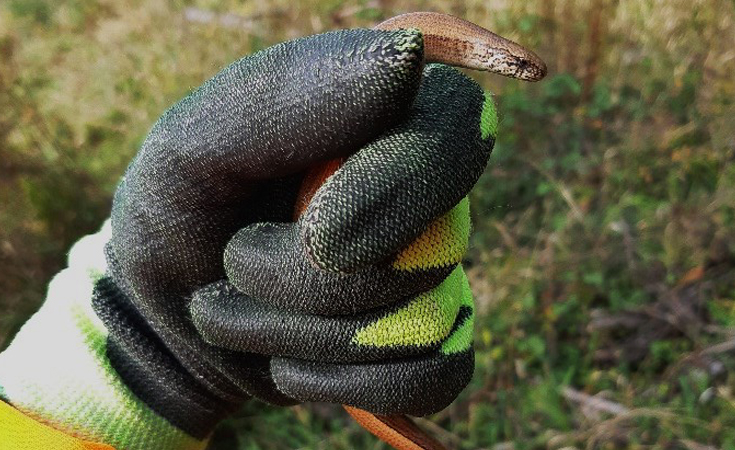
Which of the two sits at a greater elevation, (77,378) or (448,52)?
(448,52)

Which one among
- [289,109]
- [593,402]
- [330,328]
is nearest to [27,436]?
[330,328]

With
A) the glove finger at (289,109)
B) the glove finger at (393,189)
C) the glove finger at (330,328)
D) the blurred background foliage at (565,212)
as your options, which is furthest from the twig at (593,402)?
the glove finger at (289,109)

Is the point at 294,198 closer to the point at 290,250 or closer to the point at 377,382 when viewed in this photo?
the point at 290,250

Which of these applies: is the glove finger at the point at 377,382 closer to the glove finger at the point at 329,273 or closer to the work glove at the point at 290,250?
the work glove at the point at 290,250

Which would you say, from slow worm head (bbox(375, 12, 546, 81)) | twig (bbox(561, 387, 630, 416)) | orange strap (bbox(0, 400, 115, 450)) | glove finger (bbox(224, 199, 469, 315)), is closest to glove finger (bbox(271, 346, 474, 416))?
glove finger (bbox(224, 199, 469, 315))

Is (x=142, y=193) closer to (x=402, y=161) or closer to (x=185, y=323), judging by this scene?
(x=185, y=323)

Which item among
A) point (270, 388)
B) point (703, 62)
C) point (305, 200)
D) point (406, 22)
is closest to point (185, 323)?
point (270, 388)
